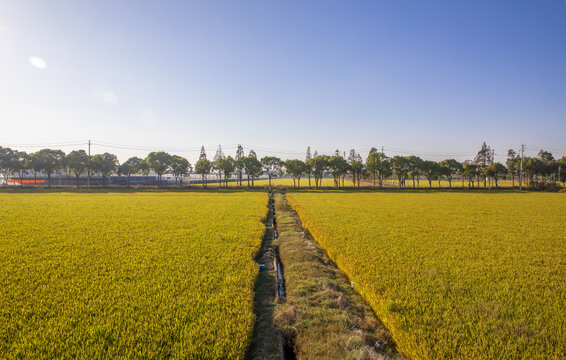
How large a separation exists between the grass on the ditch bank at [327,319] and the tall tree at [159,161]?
7740cm

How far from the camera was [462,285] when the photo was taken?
28.2 ft

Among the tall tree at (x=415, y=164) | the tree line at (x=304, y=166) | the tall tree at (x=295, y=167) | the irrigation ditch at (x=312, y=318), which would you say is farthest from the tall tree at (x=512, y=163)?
the irrigation ditch at (x=312, y=318)

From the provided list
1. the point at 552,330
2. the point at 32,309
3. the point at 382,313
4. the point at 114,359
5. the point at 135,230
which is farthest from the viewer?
the point at 135,230

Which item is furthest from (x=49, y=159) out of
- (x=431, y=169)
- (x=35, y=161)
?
(x=431, y=169)

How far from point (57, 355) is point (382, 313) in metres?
8.11

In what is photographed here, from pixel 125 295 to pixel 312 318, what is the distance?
6012 mm

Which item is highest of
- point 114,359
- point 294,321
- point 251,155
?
point 251,155

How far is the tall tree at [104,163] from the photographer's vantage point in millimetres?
73750

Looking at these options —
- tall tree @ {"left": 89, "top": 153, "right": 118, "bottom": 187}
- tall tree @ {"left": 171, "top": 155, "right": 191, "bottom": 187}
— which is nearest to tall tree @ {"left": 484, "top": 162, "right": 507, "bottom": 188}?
tall tree @ {"left": 171, "top": 155, "right": 191, "bottom": 187}

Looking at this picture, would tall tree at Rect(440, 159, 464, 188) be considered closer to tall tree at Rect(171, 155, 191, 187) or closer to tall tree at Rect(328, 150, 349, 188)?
tall tree at Rect(328, 150, 349, 188)

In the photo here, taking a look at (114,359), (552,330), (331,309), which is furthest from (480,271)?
(114,359)

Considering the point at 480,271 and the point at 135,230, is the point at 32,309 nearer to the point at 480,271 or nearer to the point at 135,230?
the point at 135,230

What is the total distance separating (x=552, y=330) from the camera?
6.04 metres

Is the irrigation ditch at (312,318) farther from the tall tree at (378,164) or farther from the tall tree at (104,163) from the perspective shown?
the tall tree at (104,163)
